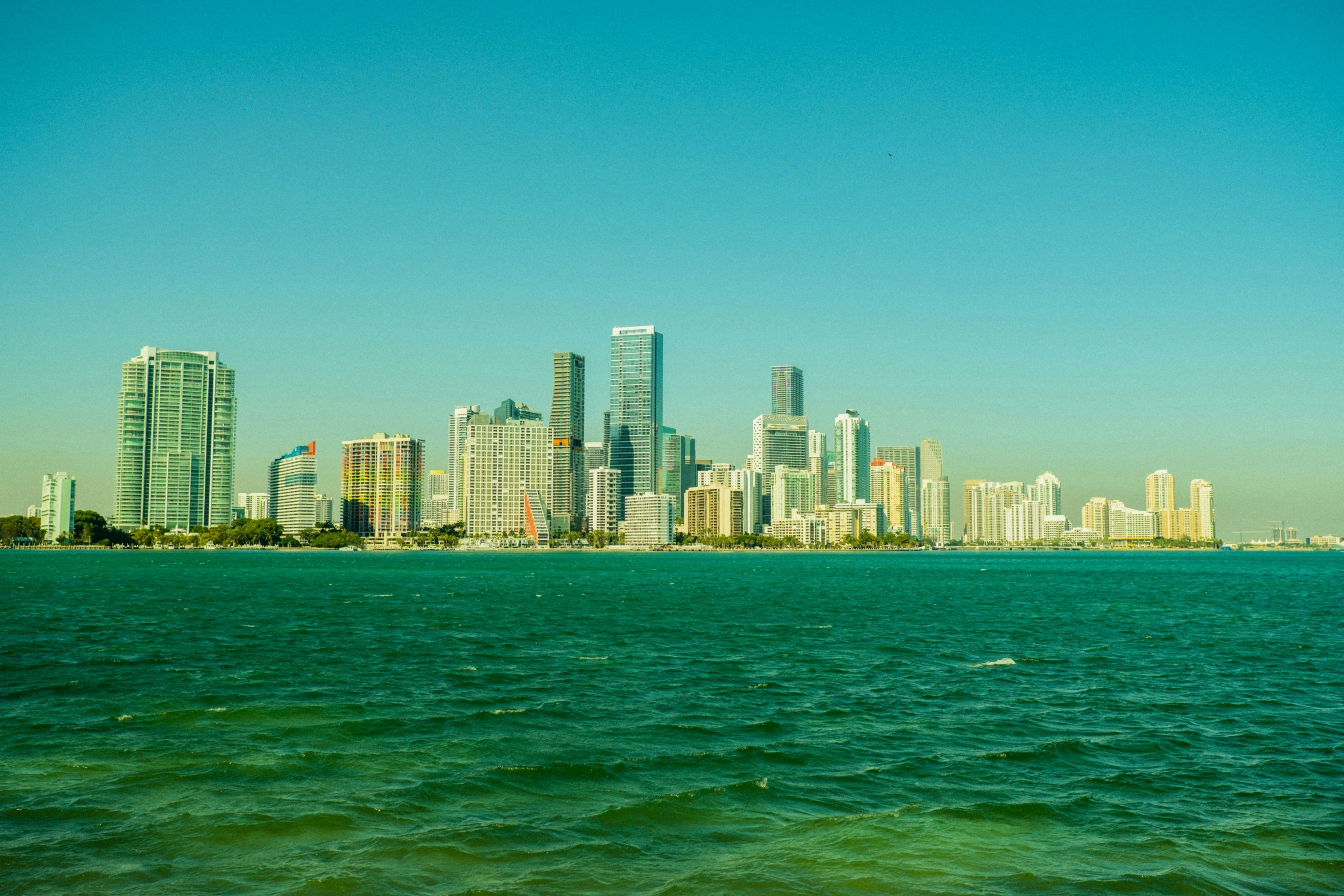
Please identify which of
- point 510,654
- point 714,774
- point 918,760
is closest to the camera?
point 714,774

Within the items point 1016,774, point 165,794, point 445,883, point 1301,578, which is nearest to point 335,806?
point 165,794

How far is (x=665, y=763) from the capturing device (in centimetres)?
2742

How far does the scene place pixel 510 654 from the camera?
168ft

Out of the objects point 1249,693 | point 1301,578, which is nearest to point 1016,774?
point 1249,693

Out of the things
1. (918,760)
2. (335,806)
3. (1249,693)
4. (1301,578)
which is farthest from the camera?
(1301,578)

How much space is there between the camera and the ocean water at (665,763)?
1967cm

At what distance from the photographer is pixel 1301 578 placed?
175250 mm

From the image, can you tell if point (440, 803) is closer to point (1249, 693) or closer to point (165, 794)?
point (165, 794)

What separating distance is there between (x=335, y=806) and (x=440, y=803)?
2.34 meters

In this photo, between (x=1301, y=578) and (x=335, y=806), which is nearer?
(x=335, y=806)

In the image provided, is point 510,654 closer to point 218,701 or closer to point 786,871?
point 218,701

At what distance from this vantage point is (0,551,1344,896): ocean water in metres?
19.7

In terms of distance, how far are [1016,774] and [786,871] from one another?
1007 centimetres

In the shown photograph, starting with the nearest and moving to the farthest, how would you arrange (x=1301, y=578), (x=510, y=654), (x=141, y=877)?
(x=141, y=877), (x=510, y=654), (x=1301, y=578)
